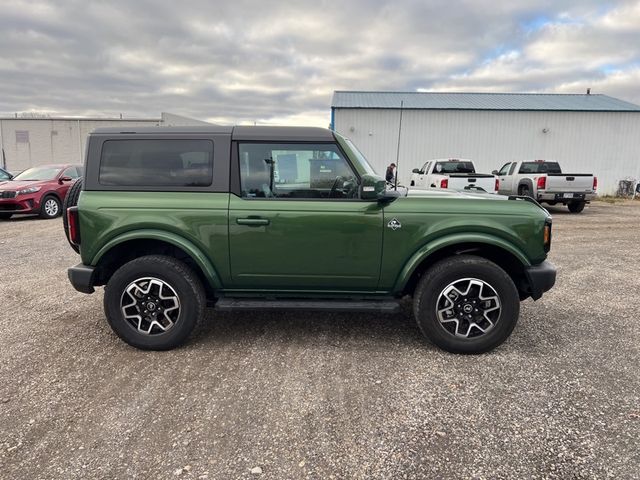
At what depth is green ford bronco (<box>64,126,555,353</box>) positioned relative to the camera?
3.50 m

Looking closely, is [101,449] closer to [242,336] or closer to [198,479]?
[198,479]

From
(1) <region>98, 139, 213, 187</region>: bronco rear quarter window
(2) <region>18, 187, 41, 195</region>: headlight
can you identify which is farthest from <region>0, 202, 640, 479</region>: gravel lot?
(2) <region>18, 187, 41, 195</region>: headlight

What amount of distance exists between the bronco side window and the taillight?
1401 millimetres

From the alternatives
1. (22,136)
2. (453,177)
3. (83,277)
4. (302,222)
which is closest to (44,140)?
(22,136)

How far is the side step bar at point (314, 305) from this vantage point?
3.54 metres

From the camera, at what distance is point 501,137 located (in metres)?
21.3

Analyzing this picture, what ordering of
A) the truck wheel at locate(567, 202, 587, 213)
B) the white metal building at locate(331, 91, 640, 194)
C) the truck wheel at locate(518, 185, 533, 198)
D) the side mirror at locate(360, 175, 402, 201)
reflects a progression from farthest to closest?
the white metal building at locate(331, 91, 640, 194) < the truck wheel at locate(567, 202, 587, 213) < the truck wheel at locate(518, 185, 533, 198) < the side mirror at locate(360, 175, 402, 201)

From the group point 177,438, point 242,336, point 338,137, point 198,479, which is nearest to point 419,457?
point 198,479

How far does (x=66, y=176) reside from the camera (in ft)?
41.2

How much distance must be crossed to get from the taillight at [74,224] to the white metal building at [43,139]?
23389mm

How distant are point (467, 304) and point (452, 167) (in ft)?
38.3

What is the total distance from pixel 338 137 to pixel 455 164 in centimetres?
1178

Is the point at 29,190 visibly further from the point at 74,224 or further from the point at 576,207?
the point at 576,207

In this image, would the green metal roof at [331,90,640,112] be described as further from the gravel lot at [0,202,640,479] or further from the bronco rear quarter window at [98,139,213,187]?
the gravel lot at [0,202,640,479]
